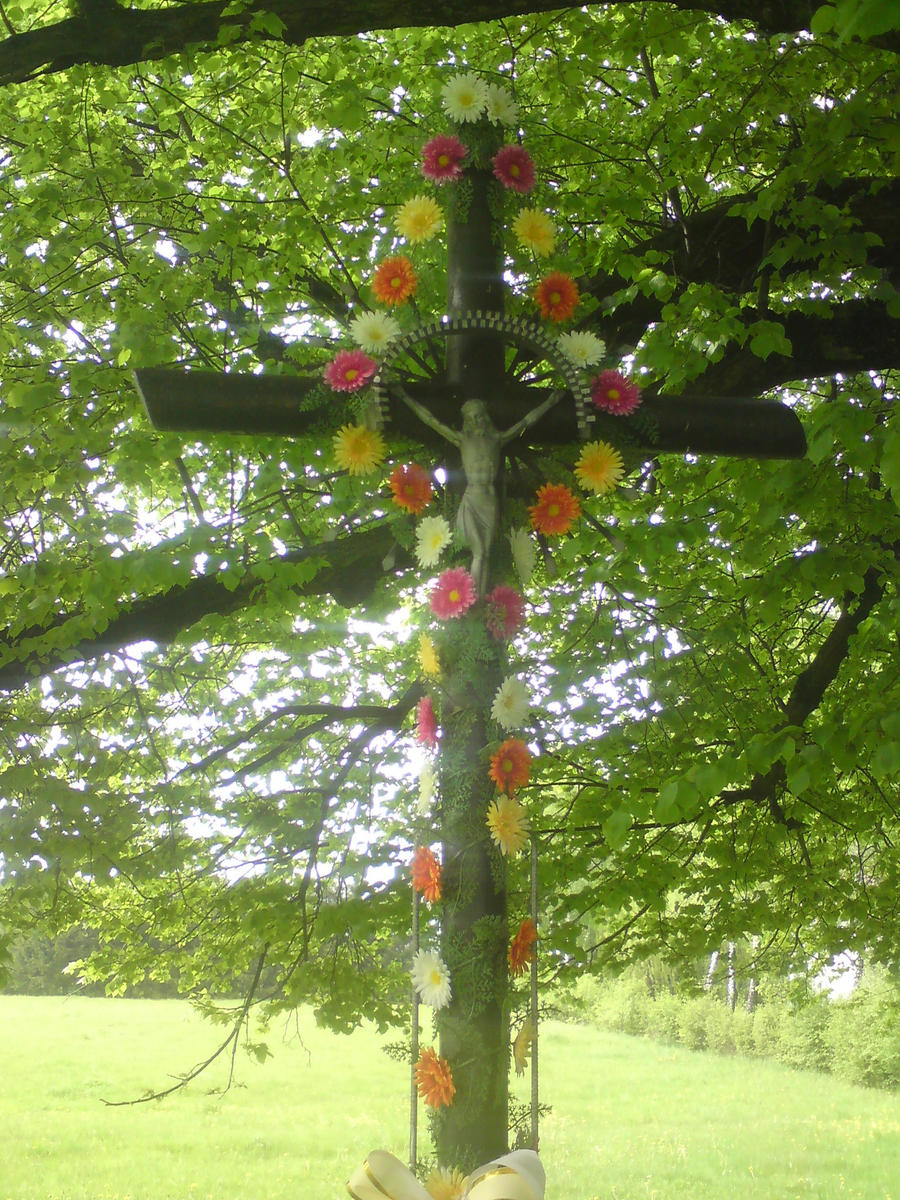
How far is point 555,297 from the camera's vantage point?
2.34 m

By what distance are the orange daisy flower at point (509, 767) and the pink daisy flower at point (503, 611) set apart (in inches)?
9.0

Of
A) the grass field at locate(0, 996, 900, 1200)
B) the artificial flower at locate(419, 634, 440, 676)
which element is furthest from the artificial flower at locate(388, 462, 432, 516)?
the grass field at locate(0, 996, 900, 1200)

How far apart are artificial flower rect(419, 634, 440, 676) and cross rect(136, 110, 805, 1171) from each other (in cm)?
2

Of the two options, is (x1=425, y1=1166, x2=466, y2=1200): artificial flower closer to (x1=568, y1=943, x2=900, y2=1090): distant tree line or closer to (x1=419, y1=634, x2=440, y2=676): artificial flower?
(x1=419, y1=634, x2=440, y2=676): artificial flower

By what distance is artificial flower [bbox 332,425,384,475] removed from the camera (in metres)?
2.22

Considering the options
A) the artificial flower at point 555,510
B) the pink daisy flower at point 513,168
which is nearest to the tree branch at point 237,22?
the pink daisy flower at point 513,168

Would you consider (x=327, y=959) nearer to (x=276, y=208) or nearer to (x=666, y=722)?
(x=666, y=722)

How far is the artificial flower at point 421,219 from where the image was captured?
225 cm

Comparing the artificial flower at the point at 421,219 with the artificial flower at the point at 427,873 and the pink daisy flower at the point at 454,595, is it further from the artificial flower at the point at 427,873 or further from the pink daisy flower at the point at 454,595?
the artificial flower at the point at 427,873

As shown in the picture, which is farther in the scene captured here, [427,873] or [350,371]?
[350,371]

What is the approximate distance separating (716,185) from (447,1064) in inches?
200

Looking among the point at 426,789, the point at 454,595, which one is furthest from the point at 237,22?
the point at 426,789

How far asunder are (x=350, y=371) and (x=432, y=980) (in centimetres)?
124

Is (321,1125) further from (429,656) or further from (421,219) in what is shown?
(421,219)
